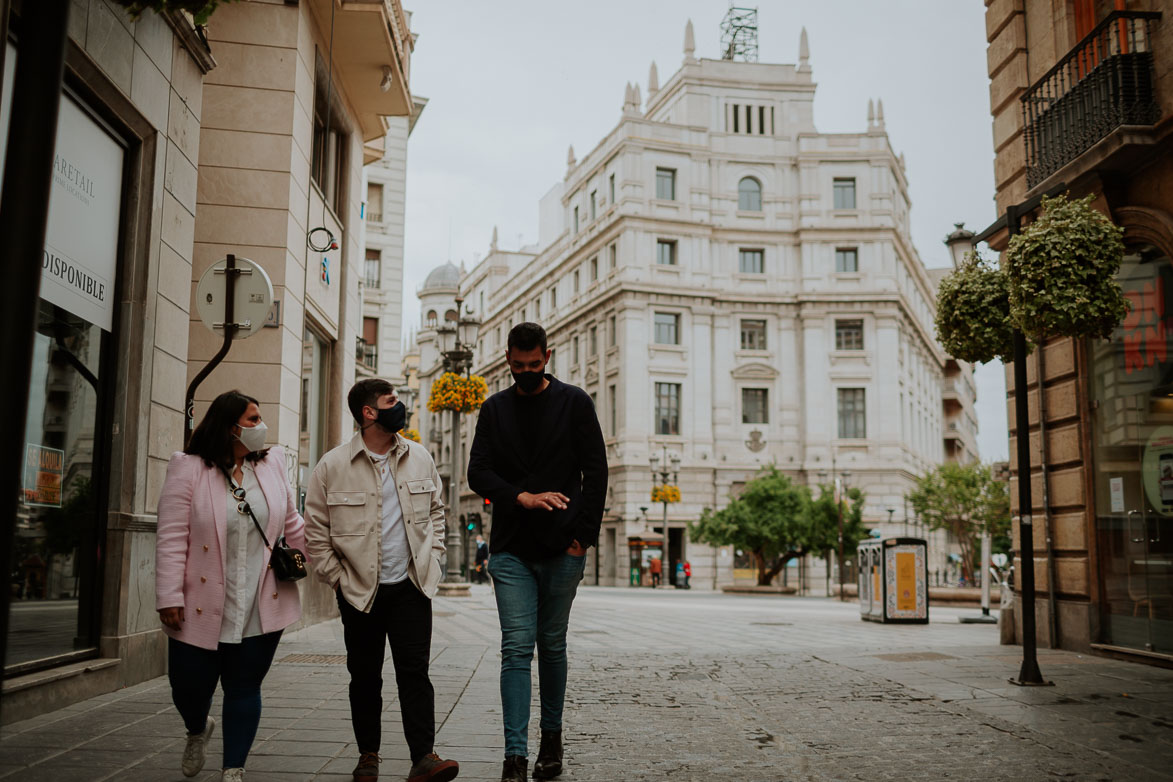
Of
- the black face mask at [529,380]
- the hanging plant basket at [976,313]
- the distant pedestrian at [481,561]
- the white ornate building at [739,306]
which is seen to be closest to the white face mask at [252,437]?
the black face mask at [529,380]

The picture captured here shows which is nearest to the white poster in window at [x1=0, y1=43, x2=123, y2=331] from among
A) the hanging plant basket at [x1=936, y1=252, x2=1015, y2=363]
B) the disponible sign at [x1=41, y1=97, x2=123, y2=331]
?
the disponible sign at [x1=41, y1=97, x2=123, y2=331]

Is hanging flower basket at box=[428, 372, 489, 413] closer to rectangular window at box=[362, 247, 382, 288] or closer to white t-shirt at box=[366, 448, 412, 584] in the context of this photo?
rectangular window at box=[362, 247, 382, 288]

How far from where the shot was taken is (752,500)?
46500 millimetres

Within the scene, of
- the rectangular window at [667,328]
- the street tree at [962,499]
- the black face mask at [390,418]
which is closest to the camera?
the black face mask at [390,418]

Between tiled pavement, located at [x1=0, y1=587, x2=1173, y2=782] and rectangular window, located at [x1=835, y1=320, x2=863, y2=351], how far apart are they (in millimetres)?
45258

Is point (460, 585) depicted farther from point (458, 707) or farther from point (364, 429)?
point (364, 429)

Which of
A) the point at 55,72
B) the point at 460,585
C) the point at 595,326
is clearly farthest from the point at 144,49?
the point at 595,326

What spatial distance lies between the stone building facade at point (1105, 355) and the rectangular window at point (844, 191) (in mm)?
44261

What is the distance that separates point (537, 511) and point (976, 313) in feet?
23.1

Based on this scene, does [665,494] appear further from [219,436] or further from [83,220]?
[219,436]

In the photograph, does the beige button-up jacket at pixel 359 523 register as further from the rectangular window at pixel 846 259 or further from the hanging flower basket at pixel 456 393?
the rectangular window at pixel 846 259

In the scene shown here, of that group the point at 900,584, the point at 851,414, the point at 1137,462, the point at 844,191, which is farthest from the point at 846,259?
the point at 1137,462

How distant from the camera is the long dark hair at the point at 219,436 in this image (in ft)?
16.2

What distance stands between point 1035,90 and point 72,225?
10.2 metres
